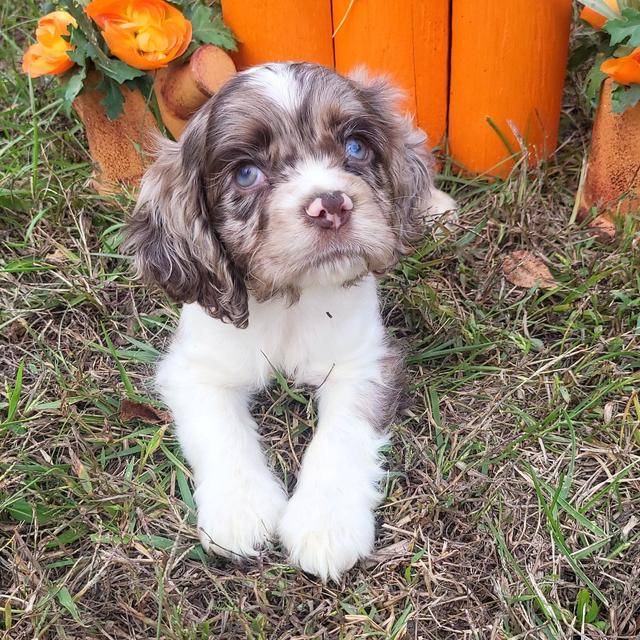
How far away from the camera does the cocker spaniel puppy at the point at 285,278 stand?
326 centimetres

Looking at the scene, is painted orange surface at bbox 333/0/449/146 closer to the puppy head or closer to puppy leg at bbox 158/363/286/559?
the puppy head

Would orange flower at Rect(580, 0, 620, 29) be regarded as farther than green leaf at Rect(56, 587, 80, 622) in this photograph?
Yes

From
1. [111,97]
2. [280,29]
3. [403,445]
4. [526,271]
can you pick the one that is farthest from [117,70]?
[403,445]

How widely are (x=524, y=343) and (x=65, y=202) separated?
2888 millimetres

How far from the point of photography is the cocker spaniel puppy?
10.7 ft

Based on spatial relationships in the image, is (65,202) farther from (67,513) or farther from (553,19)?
(553,19)

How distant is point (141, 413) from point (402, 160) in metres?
Answer: 1.79

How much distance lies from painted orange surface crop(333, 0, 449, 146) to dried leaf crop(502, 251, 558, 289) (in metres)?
1.15

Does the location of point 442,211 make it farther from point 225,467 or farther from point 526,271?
point 225,467

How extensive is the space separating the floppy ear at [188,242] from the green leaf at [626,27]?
2310 mm

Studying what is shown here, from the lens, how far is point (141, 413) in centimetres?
403

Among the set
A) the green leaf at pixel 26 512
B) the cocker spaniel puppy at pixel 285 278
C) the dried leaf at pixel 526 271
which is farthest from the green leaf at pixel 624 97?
the green leaf at pixel 26 512

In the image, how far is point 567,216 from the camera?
5051 millimetres

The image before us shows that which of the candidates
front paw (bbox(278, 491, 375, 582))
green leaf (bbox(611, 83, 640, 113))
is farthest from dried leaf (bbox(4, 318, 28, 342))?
green leaf (bbox(611, 83, 640, 113))
